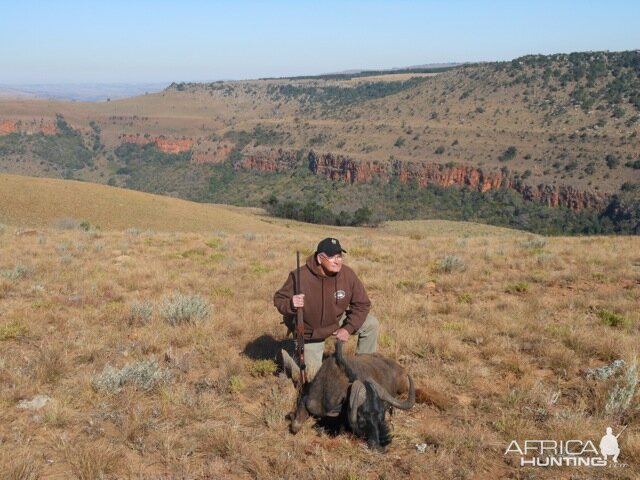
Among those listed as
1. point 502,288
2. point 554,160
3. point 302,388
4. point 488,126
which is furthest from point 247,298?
point 488,126

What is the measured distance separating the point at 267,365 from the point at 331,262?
1.88 m

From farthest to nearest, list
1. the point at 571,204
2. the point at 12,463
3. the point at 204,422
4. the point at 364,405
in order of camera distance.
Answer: the point at 571,204 → the point at 204,422 → the point at 364,405 → the point at 12,463

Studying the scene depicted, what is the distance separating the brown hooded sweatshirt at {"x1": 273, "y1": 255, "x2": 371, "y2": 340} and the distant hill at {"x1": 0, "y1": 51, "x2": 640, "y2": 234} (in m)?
57.5

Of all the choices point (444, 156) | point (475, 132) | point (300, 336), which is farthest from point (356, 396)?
point (475, 132)

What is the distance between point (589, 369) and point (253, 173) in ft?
433

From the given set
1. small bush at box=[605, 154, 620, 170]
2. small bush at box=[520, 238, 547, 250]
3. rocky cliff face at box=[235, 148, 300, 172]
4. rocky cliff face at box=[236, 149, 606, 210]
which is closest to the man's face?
small bush at box=[520, 238, 547, 250]

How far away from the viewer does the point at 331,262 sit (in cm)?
515

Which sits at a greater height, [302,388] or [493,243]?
[302,388]

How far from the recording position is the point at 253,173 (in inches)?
5305

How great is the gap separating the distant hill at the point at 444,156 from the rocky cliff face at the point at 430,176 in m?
0.22

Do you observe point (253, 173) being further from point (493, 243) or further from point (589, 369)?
point (589, 369)

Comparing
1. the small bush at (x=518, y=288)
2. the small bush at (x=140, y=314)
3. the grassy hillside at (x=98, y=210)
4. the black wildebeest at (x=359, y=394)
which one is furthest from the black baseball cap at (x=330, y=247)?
the grassy hillside at (x=98, y=210)

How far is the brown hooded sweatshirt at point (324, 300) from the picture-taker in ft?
17.6

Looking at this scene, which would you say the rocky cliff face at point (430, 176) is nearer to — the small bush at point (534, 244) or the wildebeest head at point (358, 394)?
the small bush at point (534, 244)
